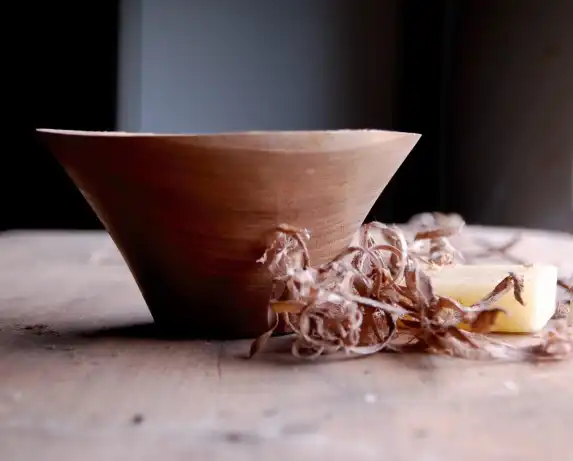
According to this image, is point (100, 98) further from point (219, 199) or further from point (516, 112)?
point (219, 199)

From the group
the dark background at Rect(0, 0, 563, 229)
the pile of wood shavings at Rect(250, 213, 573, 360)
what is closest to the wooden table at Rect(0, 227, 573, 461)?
the pile of wood shavings at Rect(250, 213, 573, 360)

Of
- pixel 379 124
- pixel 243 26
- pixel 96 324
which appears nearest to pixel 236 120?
pixel 243 26

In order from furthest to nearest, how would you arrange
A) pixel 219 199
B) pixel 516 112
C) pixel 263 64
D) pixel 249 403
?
pixel 263 64 → pixel 516 112 → pixel 219 199 → pixel 249 403

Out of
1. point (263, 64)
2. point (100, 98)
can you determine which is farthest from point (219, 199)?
point (263, 64)

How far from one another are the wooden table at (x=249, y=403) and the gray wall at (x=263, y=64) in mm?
1831

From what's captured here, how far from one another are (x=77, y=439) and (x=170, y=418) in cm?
5

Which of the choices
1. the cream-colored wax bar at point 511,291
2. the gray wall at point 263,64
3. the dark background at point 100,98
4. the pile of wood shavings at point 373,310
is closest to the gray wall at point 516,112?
the dark background at point 100,98

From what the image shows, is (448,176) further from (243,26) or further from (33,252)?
(33,252)

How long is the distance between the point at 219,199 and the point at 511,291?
A: 232 millimetres

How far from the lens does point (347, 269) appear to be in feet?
1.86

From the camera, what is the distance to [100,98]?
89.9 inches

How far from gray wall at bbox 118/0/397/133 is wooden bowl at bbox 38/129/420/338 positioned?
183 cm

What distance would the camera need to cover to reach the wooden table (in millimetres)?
367

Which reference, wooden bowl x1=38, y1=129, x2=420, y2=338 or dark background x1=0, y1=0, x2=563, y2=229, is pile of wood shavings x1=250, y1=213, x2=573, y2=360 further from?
dark background x1=0, y1=0, x2=563, y2=229
